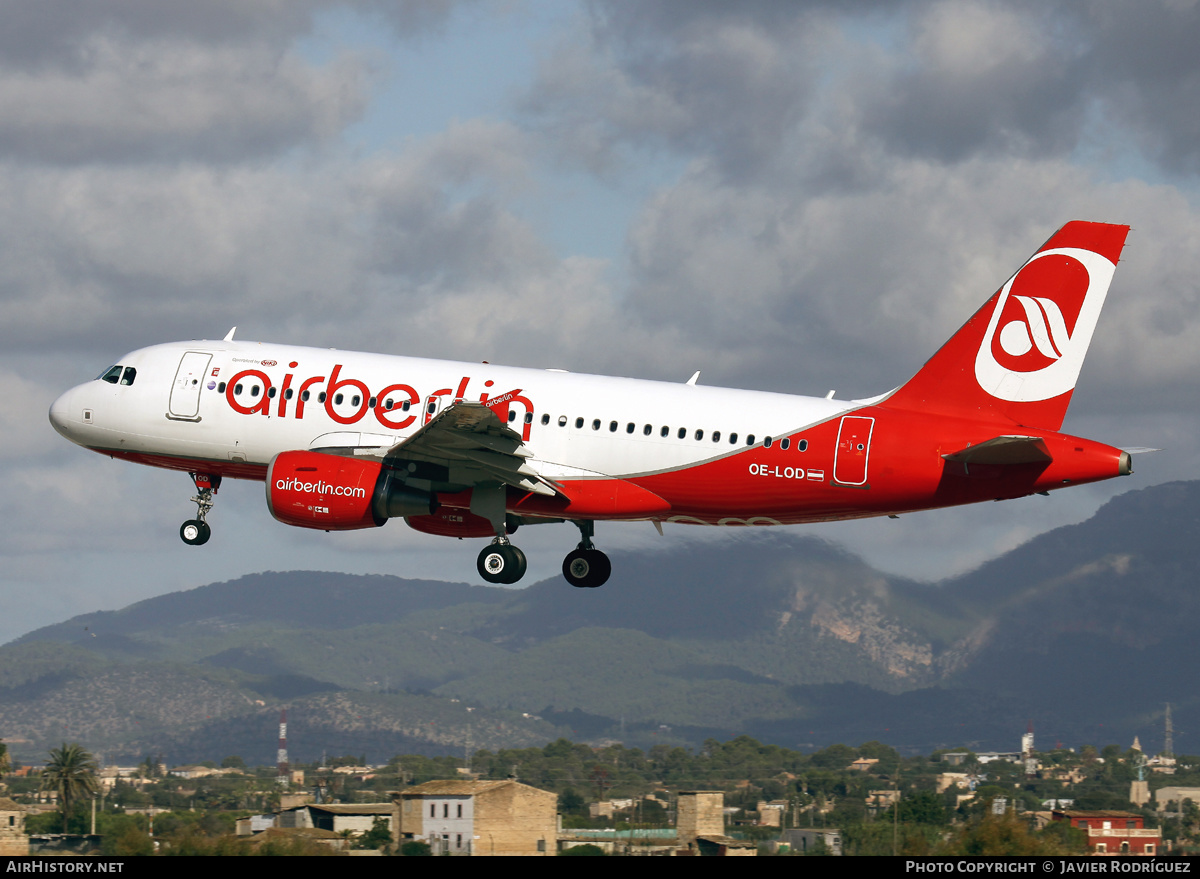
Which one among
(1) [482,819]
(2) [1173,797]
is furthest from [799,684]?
(1) [482,819]

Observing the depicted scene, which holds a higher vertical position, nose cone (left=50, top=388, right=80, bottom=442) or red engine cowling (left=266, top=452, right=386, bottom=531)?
nose cone (left=50, top=388, right=80, bottom=442)

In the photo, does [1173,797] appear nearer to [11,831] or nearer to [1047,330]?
[1047,330]

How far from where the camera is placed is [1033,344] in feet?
135

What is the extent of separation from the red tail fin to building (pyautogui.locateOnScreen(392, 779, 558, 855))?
1821 cm

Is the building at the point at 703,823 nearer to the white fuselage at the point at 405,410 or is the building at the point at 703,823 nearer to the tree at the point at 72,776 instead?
the white fuselage at the point at 405,410

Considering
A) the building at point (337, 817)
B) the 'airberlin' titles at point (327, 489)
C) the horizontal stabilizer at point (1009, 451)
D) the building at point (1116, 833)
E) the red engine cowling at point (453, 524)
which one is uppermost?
the horizontal stabilizer at point (1009, 451)

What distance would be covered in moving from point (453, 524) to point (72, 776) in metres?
31.8

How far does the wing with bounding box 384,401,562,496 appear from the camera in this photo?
39219 mm

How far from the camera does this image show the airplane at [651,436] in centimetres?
4056

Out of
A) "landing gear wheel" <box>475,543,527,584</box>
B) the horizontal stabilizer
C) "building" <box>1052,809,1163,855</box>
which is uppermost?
the horizontal stabilizer

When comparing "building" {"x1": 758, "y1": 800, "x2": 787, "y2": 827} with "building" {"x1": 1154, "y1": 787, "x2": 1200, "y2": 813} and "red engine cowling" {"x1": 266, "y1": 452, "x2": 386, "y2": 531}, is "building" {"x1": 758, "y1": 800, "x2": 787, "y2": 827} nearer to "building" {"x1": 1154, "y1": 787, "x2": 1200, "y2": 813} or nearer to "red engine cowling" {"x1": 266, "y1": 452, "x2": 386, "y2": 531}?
"building" {"x1": 1154, "y1": 787, "x2": 1200, "y2": 813}

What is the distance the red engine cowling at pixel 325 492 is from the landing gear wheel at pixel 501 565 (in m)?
3.98

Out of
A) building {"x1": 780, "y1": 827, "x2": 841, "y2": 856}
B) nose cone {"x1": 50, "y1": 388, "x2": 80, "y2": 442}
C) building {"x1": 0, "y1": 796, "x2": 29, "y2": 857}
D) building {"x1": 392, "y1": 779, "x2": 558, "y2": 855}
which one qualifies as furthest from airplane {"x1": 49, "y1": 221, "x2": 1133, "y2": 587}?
building {"x1": 780, "y1": 827, "x2": 841, "y2": 856}

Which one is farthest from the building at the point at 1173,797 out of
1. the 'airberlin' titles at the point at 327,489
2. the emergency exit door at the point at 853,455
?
the 'airberlin' titles at the point at 327,489
